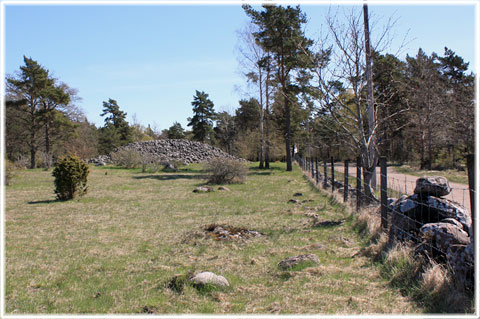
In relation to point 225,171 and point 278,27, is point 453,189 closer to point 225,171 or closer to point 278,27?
point 225,171

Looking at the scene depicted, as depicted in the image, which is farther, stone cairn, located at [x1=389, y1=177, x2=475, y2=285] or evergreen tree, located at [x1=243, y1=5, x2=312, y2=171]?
evergreen tree, located at [x1=243, y1=5, x2=312, y2=171]

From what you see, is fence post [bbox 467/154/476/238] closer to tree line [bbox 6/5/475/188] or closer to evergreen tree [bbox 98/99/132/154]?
tree line [bbox 6/5/475/188]

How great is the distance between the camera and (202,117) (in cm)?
6175

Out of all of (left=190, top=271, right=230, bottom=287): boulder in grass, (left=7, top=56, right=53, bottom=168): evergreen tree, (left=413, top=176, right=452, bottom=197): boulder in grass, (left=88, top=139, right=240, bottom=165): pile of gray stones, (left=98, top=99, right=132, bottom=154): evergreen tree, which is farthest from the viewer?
(left=98, top=99, right=132, bottom=154): evergreen tree

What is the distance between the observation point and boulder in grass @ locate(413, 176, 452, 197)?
554 cm

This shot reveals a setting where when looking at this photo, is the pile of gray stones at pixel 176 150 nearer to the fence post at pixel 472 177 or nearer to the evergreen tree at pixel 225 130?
the evergreen tree at pixel 225 130

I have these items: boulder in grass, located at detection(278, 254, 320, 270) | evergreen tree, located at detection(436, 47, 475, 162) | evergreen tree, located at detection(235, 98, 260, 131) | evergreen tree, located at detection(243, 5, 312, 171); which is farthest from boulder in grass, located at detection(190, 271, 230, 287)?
evergreen tree, located at detection(235, 98, 260, 131)

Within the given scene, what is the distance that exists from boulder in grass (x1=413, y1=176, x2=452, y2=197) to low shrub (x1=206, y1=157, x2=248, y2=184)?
44.4 ft

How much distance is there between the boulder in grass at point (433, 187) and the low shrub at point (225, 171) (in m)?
13.5

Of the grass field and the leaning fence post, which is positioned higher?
the leaning fence post

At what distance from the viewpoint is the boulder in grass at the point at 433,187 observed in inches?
218

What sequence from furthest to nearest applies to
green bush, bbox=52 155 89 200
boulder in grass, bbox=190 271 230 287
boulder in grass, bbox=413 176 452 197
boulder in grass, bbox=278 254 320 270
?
1. green bush, bbox=52 155 89 200
2. boulder in grass, bbox=413 176 452 197
3. boulder in grass, bbox=278 254 320 270
4. boulder in grass, bbox=190 271 230 287

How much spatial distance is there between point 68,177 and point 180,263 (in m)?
8.75

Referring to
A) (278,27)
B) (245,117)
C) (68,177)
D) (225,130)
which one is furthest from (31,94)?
(225,130)
